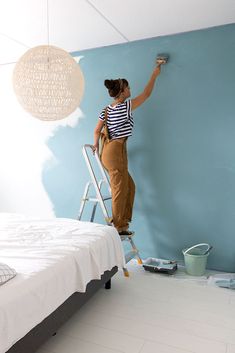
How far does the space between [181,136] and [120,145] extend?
0.60 metres

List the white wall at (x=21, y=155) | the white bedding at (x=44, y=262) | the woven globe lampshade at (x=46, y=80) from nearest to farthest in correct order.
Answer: the white bedding at (x=44, y=262), the woven globe lampshade at (x=46, y=80), the white wall at (x=21, y=155)

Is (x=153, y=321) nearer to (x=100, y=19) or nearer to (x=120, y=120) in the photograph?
(x=120, y=120)

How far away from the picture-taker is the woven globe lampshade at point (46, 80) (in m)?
1.82

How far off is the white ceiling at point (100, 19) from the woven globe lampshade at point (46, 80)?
66 centimetres

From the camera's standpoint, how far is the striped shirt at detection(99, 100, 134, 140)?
2721mm

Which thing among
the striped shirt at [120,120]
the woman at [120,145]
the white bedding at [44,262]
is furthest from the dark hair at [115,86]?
the white bedding at [44,262]

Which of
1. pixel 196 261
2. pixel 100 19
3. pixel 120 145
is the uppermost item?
pixel 100 19

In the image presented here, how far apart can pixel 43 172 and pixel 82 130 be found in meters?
0.73

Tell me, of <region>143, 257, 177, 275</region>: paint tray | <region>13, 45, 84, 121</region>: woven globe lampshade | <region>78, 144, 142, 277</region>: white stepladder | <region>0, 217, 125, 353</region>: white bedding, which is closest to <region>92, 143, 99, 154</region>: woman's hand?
<region>78, 144, 142, 277</region>: white stepladder

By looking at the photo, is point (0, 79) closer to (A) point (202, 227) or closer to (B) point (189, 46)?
(B) point (189, 46)

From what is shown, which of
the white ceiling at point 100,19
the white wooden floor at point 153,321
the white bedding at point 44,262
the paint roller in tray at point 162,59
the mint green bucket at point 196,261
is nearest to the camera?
the white bedding at point 44,262

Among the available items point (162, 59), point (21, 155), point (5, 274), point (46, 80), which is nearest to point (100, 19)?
point (162, 59)

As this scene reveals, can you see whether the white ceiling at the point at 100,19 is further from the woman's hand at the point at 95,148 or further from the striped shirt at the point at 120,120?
the woman's hand at the point at 95,148

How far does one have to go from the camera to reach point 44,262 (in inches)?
63.0
